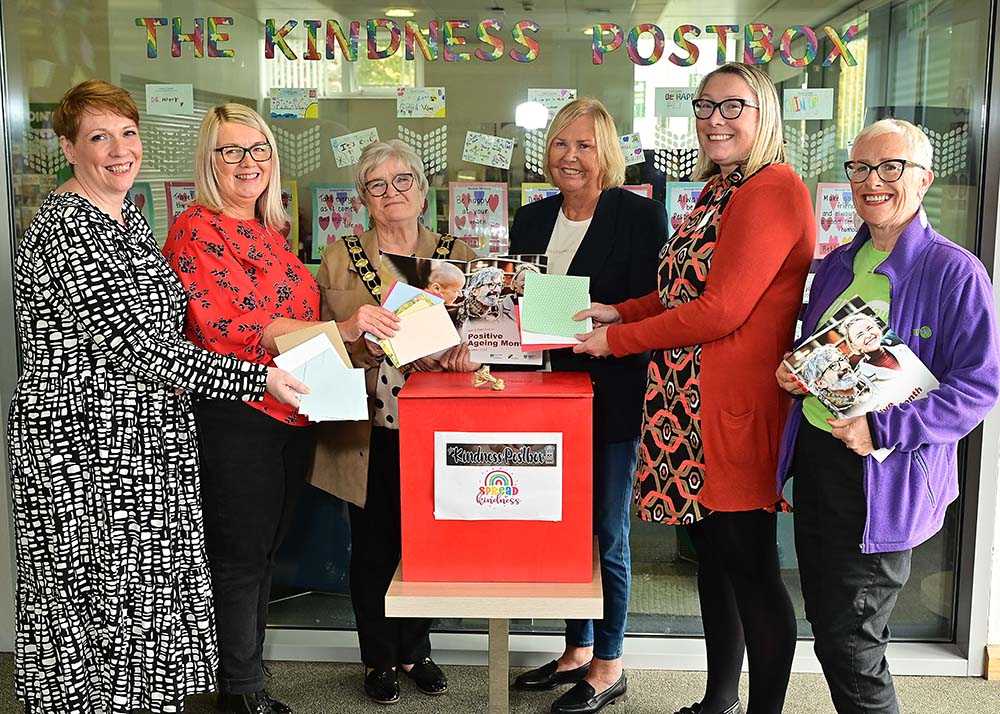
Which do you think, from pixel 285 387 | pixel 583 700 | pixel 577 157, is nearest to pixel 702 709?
pixel 583 700

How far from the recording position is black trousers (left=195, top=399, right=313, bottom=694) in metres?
2.35

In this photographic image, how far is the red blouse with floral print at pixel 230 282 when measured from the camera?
228 centimetres

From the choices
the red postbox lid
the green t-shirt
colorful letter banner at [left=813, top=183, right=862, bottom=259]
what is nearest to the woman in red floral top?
the red postbox lid

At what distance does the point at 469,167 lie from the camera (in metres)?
2.97

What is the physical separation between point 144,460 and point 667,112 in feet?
5.79

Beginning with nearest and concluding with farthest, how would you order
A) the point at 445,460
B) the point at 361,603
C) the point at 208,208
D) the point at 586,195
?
the point at 445,460 < the point at 208,208 < the point at 586,195 < the point at 361,603

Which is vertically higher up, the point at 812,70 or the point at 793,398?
the point at 812,70

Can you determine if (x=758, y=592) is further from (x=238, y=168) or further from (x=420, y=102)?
(x=420, y=102)

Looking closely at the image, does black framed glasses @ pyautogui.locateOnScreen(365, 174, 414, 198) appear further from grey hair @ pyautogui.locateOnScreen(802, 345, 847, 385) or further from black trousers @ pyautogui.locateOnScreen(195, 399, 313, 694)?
grey hair @ pyautogui.locateOnScreen(802, 345, 847, 385)

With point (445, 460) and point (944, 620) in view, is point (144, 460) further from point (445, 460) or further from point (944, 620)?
point (944, 620)

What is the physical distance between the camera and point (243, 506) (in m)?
2.40

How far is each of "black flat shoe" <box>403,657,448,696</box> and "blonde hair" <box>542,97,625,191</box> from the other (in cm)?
150

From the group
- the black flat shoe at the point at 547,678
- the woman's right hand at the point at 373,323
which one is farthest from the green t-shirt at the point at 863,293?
the black flat shoe at the point at 547,678

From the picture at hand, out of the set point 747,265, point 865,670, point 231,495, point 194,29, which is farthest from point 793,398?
point 194,29
